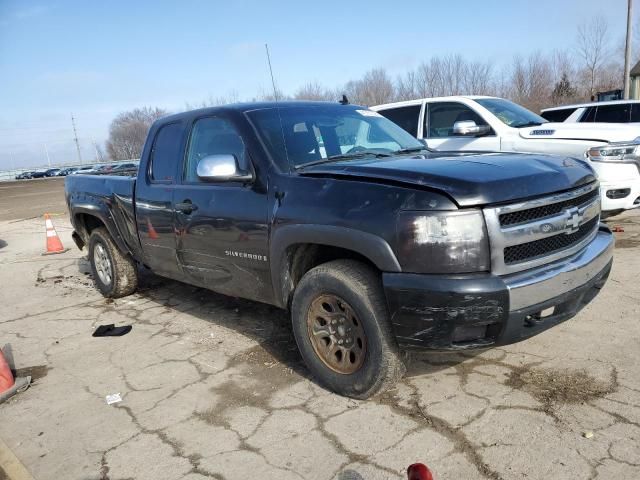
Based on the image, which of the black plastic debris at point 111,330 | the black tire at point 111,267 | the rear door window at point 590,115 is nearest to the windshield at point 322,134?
the black plastic debris at point 111,330

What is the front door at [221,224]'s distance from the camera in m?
3.52

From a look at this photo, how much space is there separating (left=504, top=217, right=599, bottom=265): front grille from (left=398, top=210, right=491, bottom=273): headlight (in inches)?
6.5

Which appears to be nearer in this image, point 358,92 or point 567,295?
point 567,295

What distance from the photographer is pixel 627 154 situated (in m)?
6.41

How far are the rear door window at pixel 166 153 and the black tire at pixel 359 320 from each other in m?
1.84

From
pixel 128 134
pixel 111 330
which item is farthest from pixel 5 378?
pixel 128 134

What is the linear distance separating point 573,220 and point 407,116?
5.75m

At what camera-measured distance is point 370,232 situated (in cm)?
271

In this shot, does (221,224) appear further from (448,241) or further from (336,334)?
(448,241)

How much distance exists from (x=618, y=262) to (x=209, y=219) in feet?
14.6

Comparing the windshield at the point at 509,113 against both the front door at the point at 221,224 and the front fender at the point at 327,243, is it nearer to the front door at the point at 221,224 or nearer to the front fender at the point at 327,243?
the front door at the point at 221,224

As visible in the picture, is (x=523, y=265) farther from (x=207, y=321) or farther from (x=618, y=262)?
(x=618, y=262)

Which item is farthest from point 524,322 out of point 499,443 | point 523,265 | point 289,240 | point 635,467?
point 289,240

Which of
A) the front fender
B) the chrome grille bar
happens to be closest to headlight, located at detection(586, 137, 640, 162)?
the chrome grille bar
